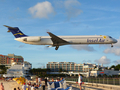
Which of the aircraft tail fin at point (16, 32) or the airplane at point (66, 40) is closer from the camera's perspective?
the airplane at point (66, 40)

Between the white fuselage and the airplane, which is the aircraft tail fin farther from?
the white fuselage

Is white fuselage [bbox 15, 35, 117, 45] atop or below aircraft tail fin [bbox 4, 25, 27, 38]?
below

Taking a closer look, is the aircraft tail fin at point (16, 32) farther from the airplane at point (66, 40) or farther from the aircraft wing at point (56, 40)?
the aircraft wing at point (56, 40)

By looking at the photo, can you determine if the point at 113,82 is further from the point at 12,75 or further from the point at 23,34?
the point at 12,75

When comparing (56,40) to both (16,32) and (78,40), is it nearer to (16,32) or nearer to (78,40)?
(78,40)

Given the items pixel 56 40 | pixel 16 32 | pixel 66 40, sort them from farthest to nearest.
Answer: pixel 16 32 → pixel 66 40 → pixel 56 40

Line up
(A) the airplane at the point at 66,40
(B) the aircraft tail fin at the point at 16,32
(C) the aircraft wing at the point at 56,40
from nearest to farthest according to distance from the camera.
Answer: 1. (C) the aircraft wing at the point at 56,40
2. (A) the airplane at the point at 66,40
3. (B) the aircraft tail fin at the point at 16,32

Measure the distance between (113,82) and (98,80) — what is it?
279cm

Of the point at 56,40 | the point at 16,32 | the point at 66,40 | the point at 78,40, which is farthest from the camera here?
the point at 16,32

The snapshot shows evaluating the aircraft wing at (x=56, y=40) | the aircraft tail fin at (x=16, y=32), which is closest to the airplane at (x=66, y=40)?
the aircraft wing at (x=56, y=40)

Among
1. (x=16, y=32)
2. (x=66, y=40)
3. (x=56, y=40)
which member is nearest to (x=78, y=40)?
(x=66, y=40)

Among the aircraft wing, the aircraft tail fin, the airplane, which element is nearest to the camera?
the aircraft wing

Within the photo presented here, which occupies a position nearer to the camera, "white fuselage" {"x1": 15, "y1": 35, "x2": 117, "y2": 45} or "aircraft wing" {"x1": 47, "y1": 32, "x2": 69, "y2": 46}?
"aircraft wing" {"x1": 47, "y1": 32, "x2": 69, "y2": 46}

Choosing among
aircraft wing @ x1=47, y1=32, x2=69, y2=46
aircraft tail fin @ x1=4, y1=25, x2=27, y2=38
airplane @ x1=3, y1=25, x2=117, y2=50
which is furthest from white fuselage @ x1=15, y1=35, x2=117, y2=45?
aircraft tail fin @ x1=4, y1=25, x2=27, y2=38
